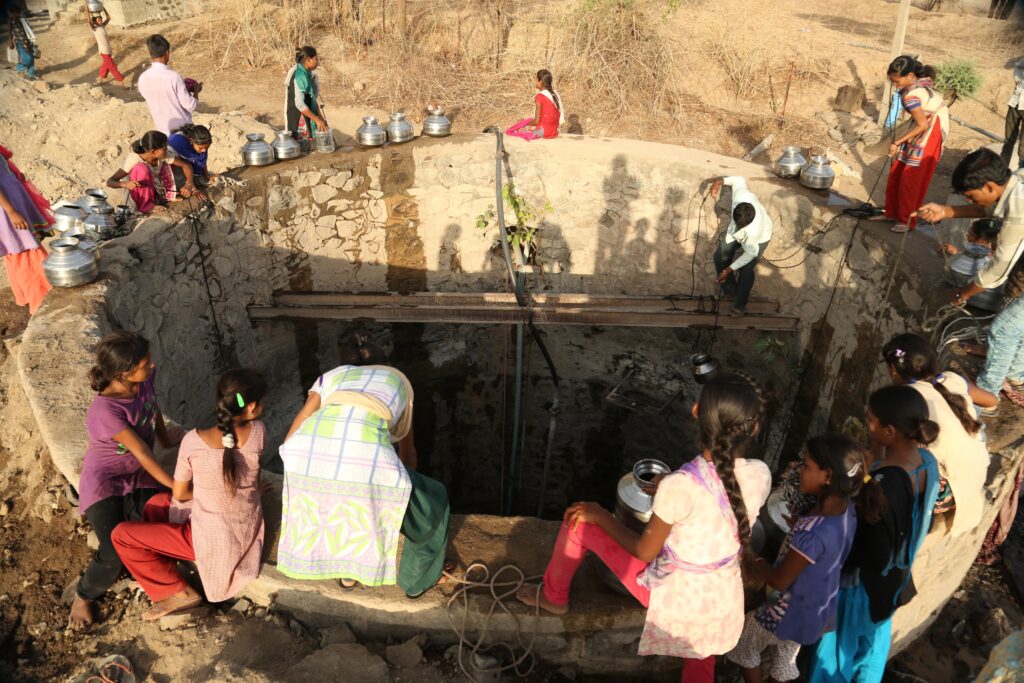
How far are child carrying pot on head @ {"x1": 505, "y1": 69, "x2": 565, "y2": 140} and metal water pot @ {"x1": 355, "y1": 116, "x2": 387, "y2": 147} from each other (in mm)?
1142

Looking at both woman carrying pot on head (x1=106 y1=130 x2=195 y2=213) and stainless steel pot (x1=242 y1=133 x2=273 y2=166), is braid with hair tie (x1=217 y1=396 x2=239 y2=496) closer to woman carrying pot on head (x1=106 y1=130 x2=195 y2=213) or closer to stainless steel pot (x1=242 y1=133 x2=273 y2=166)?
woman carrying pot on head (x1=106 y1=130 x2=195 y2=213)

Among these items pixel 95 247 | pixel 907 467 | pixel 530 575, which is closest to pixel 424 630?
pixel 530 575

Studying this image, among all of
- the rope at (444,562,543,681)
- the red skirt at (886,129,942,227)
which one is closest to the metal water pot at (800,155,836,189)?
the red skirt at (886,129,942,227)

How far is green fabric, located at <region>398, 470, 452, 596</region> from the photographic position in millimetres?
2484

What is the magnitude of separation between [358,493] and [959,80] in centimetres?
987

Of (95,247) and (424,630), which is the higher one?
(95,247)

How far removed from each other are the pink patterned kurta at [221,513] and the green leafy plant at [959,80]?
9764mm

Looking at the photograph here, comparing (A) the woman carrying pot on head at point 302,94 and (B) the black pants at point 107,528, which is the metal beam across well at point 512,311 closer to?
(A) the woman carrying pot on head at point 302,94

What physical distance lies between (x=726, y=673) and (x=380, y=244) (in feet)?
13.7

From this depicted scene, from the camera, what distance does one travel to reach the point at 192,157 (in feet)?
16.0

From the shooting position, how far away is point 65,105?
7.95 meters

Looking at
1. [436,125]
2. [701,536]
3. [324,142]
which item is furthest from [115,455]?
[436,125]

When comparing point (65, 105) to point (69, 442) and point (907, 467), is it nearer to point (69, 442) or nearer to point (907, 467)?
point (69, 442)

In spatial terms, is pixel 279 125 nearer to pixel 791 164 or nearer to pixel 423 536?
pixel 791 164
